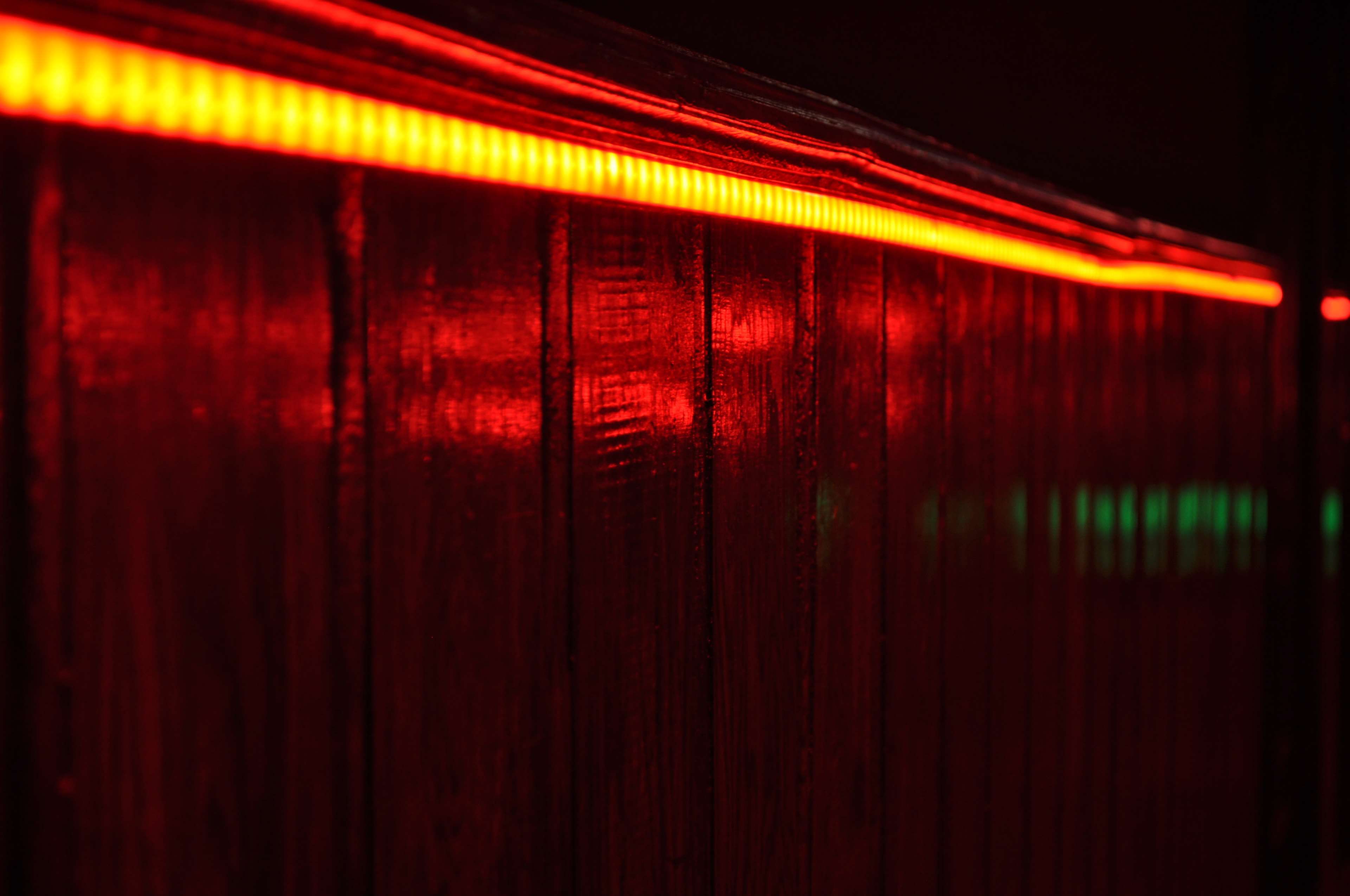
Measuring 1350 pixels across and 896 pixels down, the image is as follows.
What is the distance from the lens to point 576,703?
96cm

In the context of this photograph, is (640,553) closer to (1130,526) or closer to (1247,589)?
(1130,526)

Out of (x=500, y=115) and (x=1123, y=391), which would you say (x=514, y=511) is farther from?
(x=1123, y=391)

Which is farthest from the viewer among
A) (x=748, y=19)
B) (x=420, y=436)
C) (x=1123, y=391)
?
(x=1123, y=391)

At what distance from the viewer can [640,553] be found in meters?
1.03

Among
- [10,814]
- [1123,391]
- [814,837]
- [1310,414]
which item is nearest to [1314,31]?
[1310,414]

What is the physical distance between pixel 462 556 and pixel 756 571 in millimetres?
463

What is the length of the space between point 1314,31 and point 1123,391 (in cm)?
174

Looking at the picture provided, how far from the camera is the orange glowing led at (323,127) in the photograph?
57 centimetres

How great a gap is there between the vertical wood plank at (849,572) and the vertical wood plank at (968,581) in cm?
24

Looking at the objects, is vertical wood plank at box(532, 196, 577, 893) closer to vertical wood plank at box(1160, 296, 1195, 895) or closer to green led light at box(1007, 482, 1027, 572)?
green led light at box(1007, 482, 1027, 572)

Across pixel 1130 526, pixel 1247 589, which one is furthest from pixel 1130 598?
pixel 1247 589

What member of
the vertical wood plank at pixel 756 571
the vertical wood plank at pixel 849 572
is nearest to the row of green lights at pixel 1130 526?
the vertical wood plank at pixel 849 572

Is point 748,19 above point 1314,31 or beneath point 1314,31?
beneath

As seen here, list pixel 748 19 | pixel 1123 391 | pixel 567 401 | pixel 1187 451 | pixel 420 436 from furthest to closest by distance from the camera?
pixel 1187 451, pixel 1123 391, pixel 748 19, pixel 567 401, pixel 420 436
